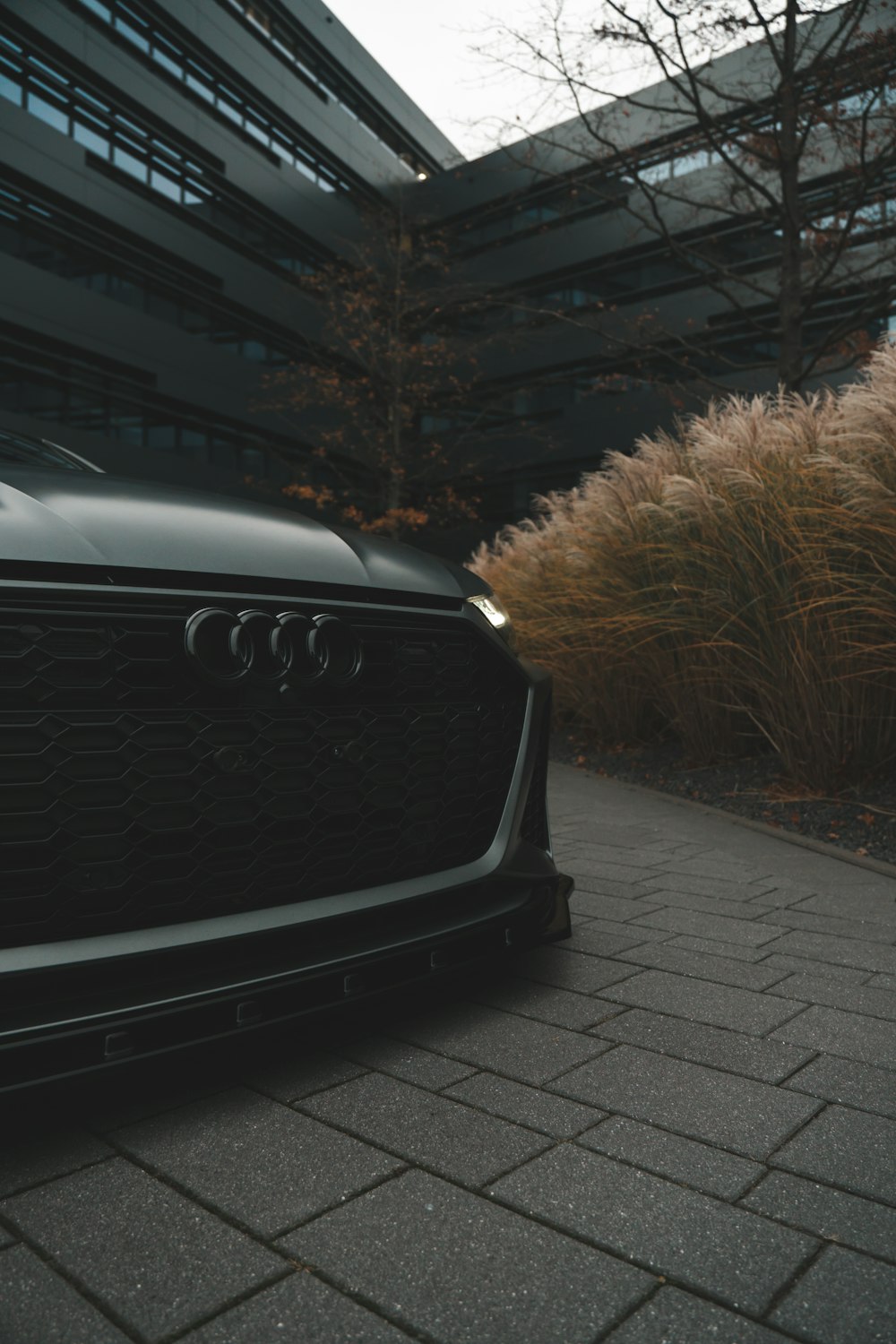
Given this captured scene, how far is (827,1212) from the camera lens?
154 cm

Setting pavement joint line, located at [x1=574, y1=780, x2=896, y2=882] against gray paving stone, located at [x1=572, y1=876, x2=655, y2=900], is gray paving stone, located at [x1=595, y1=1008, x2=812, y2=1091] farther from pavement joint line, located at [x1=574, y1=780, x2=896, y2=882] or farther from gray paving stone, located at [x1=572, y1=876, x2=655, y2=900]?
pavement joint line, located at [x1=574, y1=780, x2=896, y2=882]

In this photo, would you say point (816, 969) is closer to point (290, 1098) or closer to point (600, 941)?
point (600, 941)

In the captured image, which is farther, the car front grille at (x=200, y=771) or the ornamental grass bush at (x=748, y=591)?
the ornamental grass bush at (x=748, y=591)

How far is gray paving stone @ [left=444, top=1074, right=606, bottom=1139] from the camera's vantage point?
183cm

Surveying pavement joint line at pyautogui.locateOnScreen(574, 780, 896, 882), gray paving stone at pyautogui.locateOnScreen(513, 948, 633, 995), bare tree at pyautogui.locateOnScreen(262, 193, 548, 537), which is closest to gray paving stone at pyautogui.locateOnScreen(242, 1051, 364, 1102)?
→ gray paving stone at pyautogui.locateOnScreen(513, 948, 633, 995)

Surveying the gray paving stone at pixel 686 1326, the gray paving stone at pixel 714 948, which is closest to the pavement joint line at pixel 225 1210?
the gray paving stone at pixel 686 1326

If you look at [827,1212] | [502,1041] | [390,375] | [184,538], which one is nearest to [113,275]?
[390,375]

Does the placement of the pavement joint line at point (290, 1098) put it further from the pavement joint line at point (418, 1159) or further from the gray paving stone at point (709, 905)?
the gray paving stone at point (709, 905)

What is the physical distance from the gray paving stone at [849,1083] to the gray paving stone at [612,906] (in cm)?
113

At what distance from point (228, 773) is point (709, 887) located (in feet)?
7.67

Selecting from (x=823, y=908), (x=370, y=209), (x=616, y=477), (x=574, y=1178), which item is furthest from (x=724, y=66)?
(x=574, y=1178)

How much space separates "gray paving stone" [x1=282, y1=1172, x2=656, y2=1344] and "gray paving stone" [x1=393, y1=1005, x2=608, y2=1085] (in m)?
0.51

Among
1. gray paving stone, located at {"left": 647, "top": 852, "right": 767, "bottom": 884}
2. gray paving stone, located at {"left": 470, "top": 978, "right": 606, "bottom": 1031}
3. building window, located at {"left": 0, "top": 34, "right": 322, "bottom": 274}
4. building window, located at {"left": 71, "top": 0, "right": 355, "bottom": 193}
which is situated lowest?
gray paving stone, located at {"left": 470, "top": 978, "right": 606, "bottom": 1031}

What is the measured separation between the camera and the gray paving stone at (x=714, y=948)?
282cm
